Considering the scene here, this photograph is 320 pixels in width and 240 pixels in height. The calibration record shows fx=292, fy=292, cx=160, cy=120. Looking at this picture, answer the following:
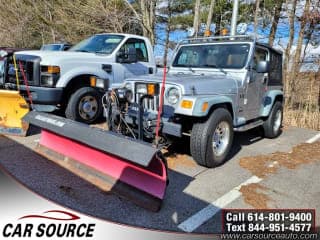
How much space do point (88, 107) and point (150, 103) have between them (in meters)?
2.23

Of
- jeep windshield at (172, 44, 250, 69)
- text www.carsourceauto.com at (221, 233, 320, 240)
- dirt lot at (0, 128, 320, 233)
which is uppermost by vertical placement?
jeep windshield at (172, 44, 250, 69)

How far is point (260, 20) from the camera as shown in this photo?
13.0 metres

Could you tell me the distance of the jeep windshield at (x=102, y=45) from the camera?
261 inches

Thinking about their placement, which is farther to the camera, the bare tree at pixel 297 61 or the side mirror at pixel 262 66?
the bare tree at pixel 297 61

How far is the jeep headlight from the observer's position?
406cm

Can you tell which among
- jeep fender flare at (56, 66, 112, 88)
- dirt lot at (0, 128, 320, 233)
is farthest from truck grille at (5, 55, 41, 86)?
dirt lot at (0, 128, 320, 233)

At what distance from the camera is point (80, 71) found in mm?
5945

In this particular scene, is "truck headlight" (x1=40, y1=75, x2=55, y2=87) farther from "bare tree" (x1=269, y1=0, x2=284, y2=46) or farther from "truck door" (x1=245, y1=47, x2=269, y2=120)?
"bare tree" (x1=269, y1=0, x2=284, y2=46)

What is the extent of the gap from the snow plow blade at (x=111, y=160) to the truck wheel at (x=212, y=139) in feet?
3.57

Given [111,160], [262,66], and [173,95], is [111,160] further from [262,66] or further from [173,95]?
[262,66]

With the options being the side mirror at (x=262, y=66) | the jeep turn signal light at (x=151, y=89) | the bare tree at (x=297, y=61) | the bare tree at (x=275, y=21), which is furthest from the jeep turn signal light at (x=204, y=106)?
the bare tree at (x=275, y=21)

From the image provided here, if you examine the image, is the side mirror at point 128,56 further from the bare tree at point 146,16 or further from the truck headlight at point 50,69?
the bare tree at point 146,16

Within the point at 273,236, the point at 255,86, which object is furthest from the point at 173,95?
the point at 273,236

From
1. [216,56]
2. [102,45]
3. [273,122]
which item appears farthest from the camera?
[102,45]
